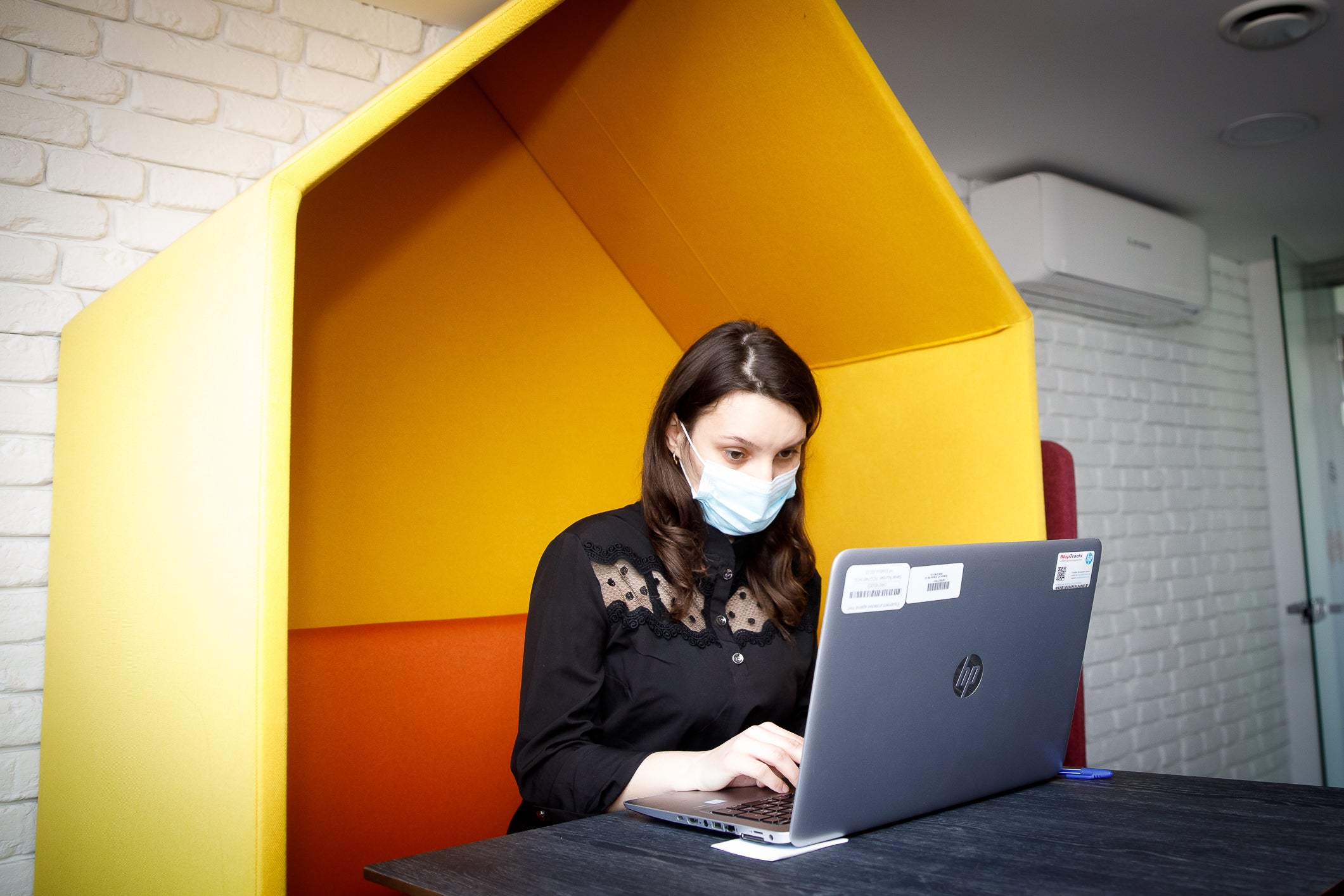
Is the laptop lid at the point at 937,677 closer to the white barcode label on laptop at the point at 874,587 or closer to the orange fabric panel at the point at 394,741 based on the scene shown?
the white barcode label on laptop at the point at 874,587

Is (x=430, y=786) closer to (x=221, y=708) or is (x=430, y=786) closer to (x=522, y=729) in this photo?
(x=522, y=729)

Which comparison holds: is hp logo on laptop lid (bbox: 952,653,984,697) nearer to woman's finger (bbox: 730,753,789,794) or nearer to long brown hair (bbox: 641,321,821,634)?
woman's finger (bbox: 730,753,789,794)

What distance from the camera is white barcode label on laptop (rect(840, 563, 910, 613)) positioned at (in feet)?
2.67

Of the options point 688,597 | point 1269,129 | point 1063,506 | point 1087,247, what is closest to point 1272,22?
point 1269,129

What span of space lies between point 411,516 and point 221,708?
0.77 m

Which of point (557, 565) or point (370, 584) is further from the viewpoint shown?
point (370, 584)

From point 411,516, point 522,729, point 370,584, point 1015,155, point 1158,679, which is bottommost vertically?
point 1158,679

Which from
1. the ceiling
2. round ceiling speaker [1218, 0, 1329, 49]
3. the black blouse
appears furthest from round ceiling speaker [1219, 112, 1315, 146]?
the black blouse

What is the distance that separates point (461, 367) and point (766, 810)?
112 centimetres

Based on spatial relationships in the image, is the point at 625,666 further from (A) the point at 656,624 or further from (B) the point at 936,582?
(B) the point at 936,582

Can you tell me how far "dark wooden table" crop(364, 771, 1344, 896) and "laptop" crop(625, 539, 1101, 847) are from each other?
1.3 inches

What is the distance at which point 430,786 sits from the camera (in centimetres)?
161

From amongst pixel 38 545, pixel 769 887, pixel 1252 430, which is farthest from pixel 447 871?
pixel 1252 430

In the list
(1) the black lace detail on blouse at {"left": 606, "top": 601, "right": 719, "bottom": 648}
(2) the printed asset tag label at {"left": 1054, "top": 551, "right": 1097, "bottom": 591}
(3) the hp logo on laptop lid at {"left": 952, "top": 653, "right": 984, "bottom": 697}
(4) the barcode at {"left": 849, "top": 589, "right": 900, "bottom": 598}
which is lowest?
(3) the hp logo on laptop lid at {"left": 952, "top": 653, "right": 984, "bottom": 697}
